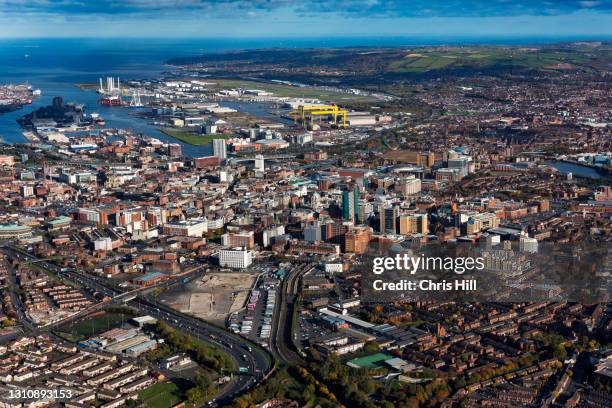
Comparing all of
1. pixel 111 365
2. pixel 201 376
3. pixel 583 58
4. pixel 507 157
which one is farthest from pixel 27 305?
pixel 583 58

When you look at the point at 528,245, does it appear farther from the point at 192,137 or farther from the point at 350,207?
the point at 192,137

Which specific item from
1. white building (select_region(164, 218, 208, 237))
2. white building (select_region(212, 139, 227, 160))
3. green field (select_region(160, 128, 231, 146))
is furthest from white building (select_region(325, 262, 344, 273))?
green field (select_region(160, 128, 231, 146))

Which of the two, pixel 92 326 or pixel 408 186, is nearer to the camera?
pixel 92 326

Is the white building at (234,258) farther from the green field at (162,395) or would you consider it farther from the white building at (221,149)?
the white building at (221,149)

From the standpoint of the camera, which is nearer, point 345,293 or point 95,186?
point 345,293

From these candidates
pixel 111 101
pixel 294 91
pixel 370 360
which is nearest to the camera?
pixel 370 360

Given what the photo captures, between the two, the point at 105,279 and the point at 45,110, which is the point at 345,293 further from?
the point at 45,110

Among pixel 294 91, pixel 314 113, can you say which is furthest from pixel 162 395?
pixel 294 91
